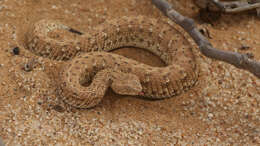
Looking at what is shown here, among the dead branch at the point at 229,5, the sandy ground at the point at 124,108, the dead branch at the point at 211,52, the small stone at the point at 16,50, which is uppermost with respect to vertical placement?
the dead branch at the point at 229,5

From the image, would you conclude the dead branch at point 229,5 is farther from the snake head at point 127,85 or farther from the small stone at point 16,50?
the small stone at point 16,50

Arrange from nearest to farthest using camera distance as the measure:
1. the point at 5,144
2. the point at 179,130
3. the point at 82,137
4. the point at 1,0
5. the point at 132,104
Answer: the point at 5,144
the point at 82,137
the point at 179,130
the point at 132,104
the point at 1,0

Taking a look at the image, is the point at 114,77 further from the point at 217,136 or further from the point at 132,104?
the point at 217,136

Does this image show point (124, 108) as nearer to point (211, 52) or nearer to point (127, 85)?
point (127, 85)

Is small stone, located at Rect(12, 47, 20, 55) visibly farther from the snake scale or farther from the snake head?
the snake head

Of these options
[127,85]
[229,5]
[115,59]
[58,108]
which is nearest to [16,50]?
[58,108]

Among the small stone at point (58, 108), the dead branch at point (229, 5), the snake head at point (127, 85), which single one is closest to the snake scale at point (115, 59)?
the snake head at point (127, 85)

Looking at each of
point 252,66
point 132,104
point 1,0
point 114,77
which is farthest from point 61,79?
point 252,66
